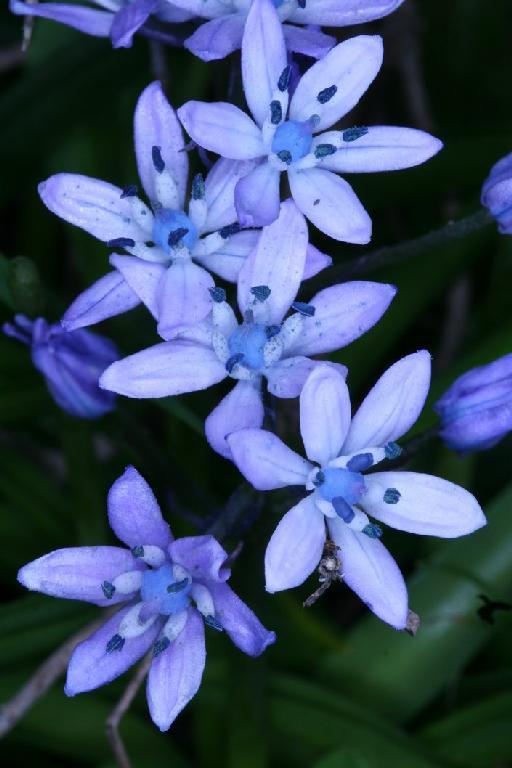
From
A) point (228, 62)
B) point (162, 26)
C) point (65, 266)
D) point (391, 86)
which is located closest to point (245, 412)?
point (228, 62)

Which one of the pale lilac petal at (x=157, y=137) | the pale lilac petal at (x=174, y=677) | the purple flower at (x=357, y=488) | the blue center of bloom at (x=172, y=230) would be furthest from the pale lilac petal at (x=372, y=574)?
the pale lilac petal at (x=157, y=137)

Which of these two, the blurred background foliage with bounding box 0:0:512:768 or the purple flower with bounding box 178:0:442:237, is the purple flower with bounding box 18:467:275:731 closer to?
the blurred background foliage with bounding box 0:0:512:768

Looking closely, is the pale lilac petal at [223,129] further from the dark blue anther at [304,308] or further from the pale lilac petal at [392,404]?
the pale lilac petal at [392,404]

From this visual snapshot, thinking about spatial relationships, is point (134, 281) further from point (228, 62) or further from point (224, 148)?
point (228, 62)

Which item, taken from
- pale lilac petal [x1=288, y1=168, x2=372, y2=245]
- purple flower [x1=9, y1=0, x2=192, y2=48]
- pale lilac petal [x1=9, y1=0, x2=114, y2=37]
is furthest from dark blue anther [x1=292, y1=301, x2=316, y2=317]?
pale lilac petal [x1=9, y1=0, x2=114, y2=37]

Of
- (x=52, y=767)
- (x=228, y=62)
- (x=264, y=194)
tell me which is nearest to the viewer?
(x=264, y=194)

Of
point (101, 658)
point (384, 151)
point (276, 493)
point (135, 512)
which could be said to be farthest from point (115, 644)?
point (384, 151)
